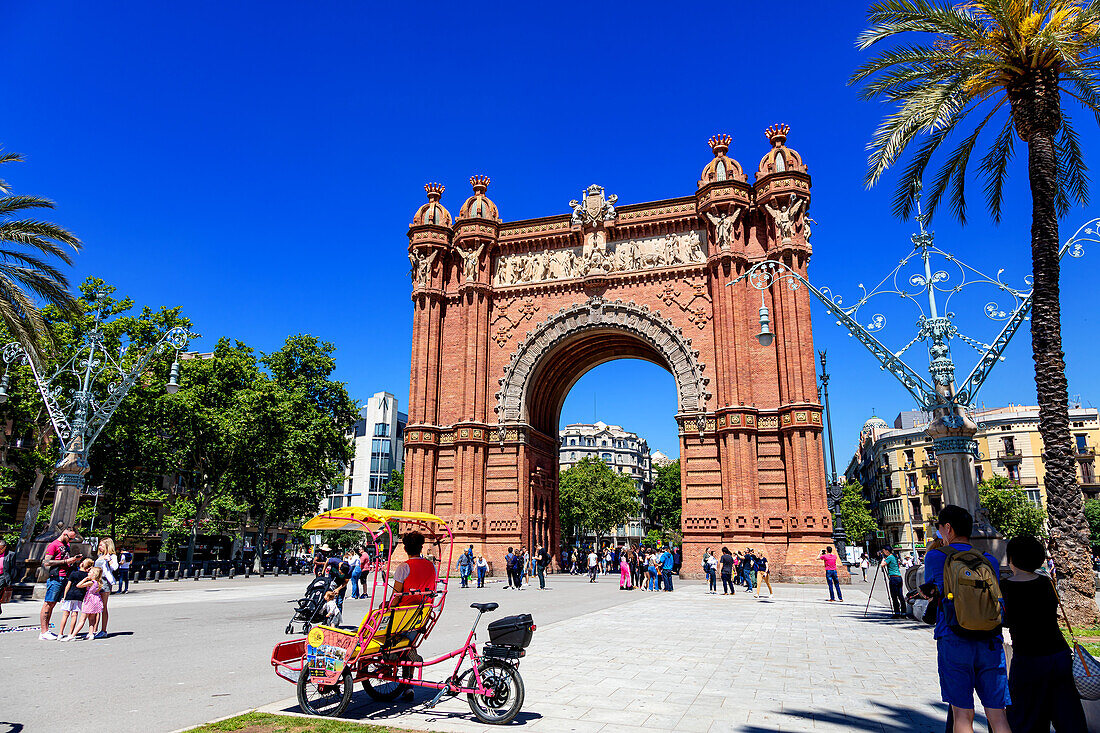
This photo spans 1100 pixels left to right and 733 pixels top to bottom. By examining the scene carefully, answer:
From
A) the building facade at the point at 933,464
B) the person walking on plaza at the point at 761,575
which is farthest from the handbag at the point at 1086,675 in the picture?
the building facade at the point at 933,464

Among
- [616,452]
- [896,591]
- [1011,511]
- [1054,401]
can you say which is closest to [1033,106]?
[1054,401]

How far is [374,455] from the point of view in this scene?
8094 cm

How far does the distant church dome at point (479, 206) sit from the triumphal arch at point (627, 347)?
0.09 meters

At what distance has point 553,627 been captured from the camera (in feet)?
44.4

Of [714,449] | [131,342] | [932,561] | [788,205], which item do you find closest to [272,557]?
[131,342]

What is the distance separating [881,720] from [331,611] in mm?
8015

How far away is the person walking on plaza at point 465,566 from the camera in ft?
91.1

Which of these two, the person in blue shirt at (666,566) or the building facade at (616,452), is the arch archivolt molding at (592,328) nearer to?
the person in blue shirt at (666,566)

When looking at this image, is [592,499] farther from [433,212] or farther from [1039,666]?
[1039,666]

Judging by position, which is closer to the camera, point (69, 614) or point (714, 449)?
point (69, 614)

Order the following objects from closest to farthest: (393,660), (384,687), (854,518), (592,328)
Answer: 1. (393,660)
2. (384,687)
3. (592,328)
4. (854,518)

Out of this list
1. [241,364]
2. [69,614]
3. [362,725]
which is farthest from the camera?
[241,364]

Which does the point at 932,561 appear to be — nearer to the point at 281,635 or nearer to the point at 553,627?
the point at 553,627

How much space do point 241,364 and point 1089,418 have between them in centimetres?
6653
